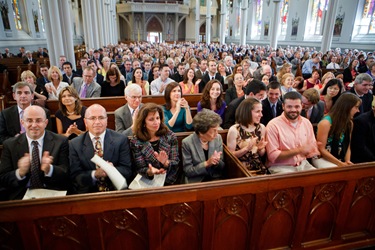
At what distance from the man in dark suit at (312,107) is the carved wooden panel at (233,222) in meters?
2.33

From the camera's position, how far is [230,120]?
3590 millimetres

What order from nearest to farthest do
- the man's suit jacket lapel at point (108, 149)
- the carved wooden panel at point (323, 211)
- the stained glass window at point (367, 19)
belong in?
the carved wooden panel at point (323, 211), the man's suit jacket lapel at point (108, 149), the stained glass window at point (367, 19)

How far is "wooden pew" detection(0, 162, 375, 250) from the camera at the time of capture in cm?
169

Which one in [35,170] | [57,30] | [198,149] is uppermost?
[57,30]

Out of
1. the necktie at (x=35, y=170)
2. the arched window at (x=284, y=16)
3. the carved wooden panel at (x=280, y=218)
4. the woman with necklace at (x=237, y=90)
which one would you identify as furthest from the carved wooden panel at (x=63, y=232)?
the arched window at (x=284, y=16)

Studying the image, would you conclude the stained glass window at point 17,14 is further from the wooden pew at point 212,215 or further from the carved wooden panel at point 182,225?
the carved wooden panel at point 182,225

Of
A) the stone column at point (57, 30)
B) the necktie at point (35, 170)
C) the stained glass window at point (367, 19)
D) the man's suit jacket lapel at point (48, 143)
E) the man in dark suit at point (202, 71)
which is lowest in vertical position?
Result: the necktie at point (35, 170)

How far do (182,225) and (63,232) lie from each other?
34.8 inches

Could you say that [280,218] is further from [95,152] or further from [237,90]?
[237,90]

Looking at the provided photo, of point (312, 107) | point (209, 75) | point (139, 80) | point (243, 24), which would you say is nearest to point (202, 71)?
point (209, 75)

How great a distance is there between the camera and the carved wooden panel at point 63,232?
1697 millimetres

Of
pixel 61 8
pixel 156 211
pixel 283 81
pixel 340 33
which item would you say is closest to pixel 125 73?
pixel 61 8

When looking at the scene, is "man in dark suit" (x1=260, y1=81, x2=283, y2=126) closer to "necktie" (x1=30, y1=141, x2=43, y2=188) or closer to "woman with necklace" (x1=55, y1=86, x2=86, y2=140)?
"woman with necklace" (x1=55, y1=86, x2=86, y2=140)

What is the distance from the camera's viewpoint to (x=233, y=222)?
1.97 m
